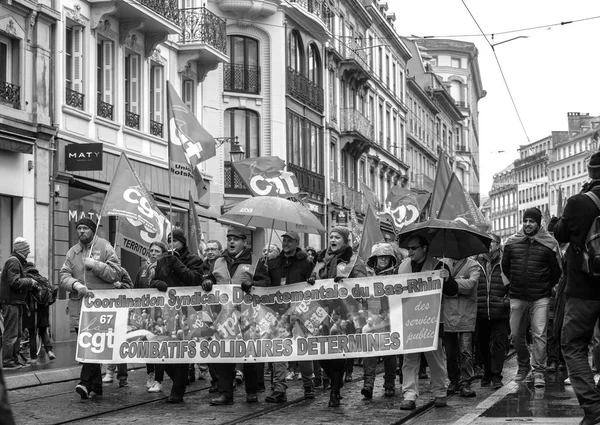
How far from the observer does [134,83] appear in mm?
27406

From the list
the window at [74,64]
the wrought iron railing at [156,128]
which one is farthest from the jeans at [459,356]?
the wrought iron railing at [156,128]

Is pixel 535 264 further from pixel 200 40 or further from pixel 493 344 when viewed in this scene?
pixel 200 40

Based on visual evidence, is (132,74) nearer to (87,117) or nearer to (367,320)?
(87,117)

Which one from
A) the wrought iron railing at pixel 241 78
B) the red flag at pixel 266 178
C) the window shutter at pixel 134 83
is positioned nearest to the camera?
the red flag at pixel 266 178

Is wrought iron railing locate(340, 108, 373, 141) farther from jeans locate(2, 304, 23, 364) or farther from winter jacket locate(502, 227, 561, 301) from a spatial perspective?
winter jacket locate(502, 227, 561, 301)

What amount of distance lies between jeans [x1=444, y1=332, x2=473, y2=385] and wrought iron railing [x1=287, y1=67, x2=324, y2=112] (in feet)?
88.3

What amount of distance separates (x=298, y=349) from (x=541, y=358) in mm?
3144

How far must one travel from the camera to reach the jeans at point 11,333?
15781 millimetres

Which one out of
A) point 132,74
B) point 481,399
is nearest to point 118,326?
point 481,399

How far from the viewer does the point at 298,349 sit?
11375mm

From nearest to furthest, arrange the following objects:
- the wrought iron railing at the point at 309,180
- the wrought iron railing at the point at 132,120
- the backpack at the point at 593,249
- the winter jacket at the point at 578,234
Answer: the backpack at the point at 593,249
the winter jacket at the point at 578,234
the wrought iron railing at the point at 132,120
the wrought iron railing at the point at 309,180

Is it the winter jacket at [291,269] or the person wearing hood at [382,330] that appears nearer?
the person wearing hood at [382,330]

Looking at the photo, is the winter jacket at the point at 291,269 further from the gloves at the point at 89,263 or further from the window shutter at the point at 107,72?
the window shutter at the point at 107,72

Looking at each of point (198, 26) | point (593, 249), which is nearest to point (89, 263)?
point (593, 249)
